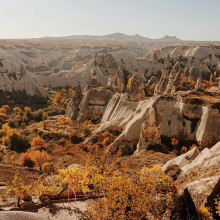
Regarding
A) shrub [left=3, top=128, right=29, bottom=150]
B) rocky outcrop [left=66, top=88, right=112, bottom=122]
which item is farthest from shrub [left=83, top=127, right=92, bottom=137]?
shrub [left=3, top=128, right=29, bottom=150]

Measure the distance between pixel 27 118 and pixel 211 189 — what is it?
42.3 metres

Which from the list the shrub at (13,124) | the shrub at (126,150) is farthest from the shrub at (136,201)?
the shrub at (13,124)

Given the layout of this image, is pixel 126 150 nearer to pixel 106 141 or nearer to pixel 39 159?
pixel 106 141

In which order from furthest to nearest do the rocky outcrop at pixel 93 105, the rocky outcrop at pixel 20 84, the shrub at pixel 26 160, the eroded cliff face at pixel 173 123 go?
1. the rocky outcrop at pixel 20 84
2. the rocky outcrop at pixel 93 105
3. the shrub at pixel 26 160
4. the eroded cliff face at pixel 173 123

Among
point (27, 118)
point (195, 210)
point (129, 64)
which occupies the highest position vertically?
point (129, 64)

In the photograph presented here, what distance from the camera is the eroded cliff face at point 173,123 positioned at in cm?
2142

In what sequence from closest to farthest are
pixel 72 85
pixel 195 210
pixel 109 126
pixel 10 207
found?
1. pixel 195 210
2. pixel 10 207
3. pixel 109 126
4. pixel 72 85

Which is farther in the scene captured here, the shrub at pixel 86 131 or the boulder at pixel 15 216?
the shrub at pixel 86 131

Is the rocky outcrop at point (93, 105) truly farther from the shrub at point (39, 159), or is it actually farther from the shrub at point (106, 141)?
the shrub at point (39, 159)

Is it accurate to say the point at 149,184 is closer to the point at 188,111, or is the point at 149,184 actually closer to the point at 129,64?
the point at 188,111

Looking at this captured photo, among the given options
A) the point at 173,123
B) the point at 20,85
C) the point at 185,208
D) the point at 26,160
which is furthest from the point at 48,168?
the point at 20,85

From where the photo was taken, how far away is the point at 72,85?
75.6 metres

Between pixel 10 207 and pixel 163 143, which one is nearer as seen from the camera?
pixel 10 207

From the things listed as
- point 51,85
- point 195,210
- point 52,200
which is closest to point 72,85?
point 51,85
